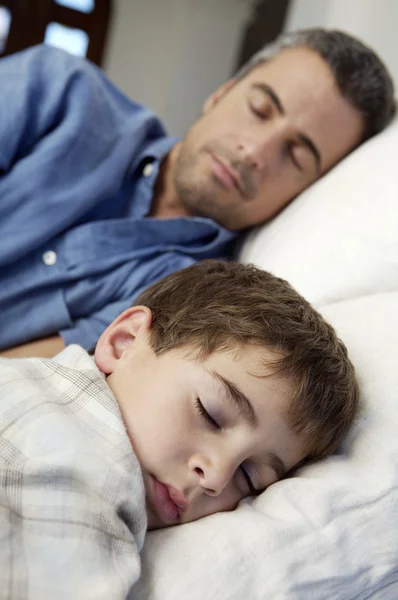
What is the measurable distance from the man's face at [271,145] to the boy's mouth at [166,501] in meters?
0.72

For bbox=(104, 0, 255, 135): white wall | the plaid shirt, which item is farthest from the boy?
bbox=(104, 0, 255, 135): white wall

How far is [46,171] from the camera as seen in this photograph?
1.03 m

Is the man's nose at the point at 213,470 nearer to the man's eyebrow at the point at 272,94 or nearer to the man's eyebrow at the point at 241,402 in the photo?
the man's eyebrow at the point at 241,402


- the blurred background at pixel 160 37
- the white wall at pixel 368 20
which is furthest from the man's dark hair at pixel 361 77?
the blurred background at pixel 160 37

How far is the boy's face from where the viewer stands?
1.80 feet

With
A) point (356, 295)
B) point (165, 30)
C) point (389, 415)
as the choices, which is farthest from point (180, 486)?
point (165, 30)

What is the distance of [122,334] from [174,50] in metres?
2.45

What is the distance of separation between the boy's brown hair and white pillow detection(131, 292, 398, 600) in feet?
0.14

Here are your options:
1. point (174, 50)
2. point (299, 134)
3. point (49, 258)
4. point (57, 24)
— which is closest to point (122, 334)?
point (49, 258)

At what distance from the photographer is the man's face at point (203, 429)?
547 millimetres

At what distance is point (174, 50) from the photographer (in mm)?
2785

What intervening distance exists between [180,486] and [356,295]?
0.44 m

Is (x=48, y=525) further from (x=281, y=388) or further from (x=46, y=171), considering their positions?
(x=46, y=171)

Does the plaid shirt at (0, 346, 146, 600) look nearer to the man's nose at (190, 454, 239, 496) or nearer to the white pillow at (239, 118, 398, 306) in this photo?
the man's nose at (190, 454, 239, 496)
